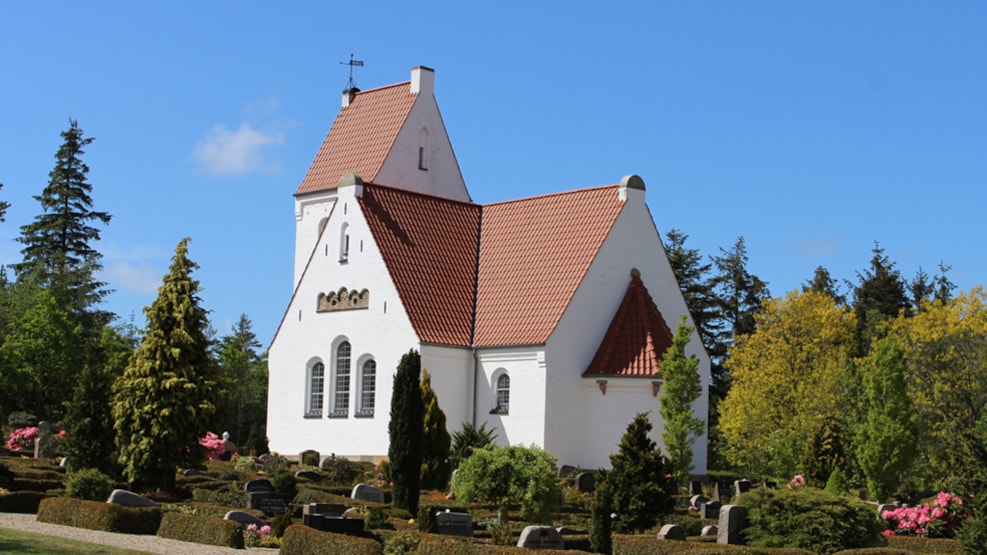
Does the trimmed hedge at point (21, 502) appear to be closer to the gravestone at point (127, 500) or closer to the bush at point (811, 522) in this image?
the gravestone at point (127, 500)

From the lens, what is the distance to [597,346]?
44906 mm

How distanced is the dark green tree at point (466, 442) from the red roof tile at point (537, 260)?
3881 millimetres

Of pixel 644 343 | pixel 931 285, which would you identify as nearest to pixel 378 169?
pixel 644 343

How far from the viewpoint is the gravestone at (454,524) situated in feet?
87.7

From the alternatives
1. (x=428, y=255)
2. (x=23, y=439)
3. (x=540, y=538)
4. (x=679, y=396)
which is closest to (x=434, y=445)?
(x=679, y=396)

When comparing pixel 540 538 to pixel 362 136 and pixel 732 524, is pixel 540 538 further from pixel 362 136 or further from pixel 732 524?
pixel 362 136

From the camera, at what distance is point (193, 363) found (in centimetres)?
3591

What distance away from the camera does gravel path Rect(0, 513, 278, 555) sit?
78.5 ft

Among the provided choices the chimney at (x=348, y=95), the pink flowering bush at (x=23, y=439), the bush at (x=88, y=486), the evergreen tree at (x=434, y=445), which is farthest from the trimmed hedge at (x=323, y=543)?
the chimney at (x=348, y=95)

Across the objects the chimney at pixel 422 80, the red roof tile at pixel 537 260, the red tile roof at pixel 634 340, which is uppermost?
the chimney at pixel 422 80

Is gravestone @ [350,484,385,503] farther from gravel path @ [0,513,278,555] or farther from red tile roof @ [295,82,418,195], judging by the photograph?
red tile roof @ [295,82,418,195]

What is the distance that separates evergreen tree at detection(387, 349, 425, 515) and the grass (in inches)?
400

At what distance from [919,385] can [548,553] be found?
32.2 m

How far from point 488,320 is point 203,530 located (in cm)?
2145
